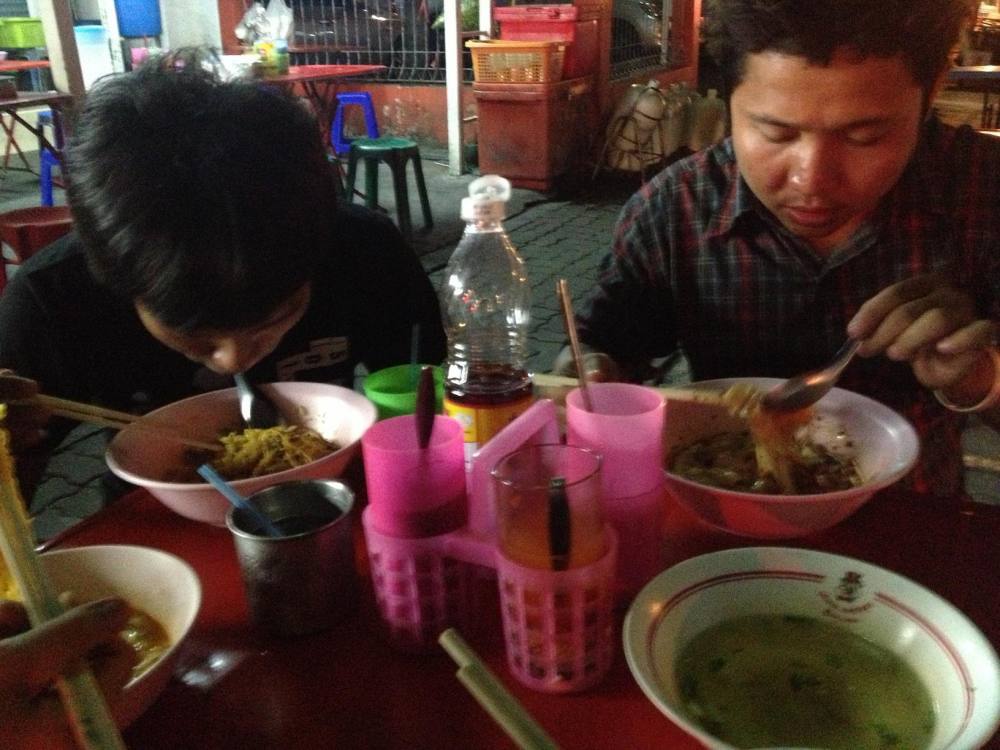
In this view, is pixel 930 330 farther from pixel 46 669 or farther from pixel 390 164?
pixel 390 164

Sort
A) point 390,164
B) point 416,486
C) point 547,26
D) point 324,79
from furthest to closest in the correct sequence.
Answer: point 547,26 < point 324,79 < point 390,164 < point 416,486

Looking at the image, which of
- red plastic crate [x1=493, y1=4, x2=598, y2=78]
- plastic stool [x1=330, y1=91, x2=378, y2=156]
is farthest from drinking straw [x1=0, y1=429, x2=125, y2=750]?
red plastic crate [x1=493, y1=4, x2=598, y2=78]

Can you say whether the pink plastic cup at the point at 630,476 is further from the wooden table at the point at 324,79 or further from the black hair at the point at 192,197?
the wooden table at the point at 324,79

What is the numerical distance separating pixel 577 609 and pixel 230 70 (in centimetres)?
118

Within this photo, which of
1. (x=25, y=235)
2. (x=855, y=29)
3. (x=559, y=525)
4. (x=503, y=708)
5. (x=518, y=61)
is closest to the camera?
(x=503, y=708)

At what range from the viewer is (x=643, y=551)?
1073 millimetres

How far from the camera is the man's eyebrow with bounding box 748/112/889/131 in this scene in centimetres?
136

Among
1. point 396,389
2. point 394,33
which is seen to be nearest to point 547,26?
point 394,33

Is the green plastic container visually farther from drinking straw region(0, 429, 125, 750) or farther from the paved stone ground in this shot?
drinking straw region(0, 429, 125, 750)

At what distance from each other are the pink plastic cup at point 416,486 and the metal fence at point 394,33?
9360 millimetres

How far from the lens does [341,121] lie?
7.78 meters

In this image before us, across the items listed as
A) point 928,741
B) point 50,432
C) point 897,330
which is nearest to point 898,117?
point 897,330

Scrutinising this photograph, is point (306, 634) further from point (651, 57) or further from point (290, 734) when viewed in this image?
point (651, 57)

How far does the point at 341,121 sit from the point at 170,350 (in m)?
6.54
